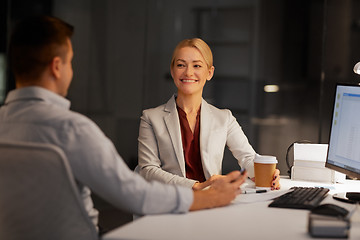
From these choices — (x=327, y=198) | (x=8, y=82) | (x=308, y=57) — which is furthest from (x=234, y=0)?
(x=327, y=198)

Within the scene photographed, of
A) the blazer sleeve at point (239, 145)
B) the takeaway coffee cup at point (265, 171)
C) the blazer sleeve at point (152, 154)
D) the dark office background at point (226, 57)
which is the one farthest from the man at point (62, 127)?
the dark office background at point (226, 57)

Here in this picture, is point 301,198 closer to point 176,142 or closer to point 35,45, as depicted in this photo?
point 176,142

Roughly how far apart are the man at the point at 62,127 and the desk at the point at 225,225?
0.06m

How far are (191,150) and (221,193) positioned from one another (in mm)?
1007

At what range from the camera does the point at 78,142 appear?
1522mm

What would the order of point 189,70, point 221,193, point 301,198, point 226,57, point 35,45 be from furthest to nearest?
point 226,57 → point 189,70 → point 301,198 → point 221,193 → point 35,45

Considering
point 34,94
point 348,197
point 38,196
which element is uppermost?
point 34,94

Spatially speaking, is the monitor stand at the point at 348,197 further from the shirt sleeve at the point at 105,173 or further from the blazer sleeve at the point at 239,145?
the shirt sleeve at the point at 105,173

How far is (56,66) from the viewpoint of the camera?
1654 mm

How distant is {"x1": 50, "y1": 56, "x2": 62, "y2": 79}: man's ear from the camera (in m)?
1.64

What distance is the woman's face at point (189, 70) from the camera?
281 cm

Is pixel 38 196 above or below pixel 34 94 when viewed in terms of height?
below

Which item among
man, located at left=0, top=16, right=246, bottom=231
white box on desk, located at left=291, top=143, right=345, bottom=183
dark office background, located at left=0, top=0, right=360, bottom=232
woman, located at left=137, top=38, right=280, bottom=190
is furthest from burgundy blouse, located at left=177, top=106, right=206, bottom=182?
dark office background, located at left=0, top=0, right=360, bottom=232

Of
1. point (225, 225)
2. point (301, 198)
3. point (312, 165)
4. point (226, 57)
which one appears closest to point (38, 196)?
point (225, 225)
